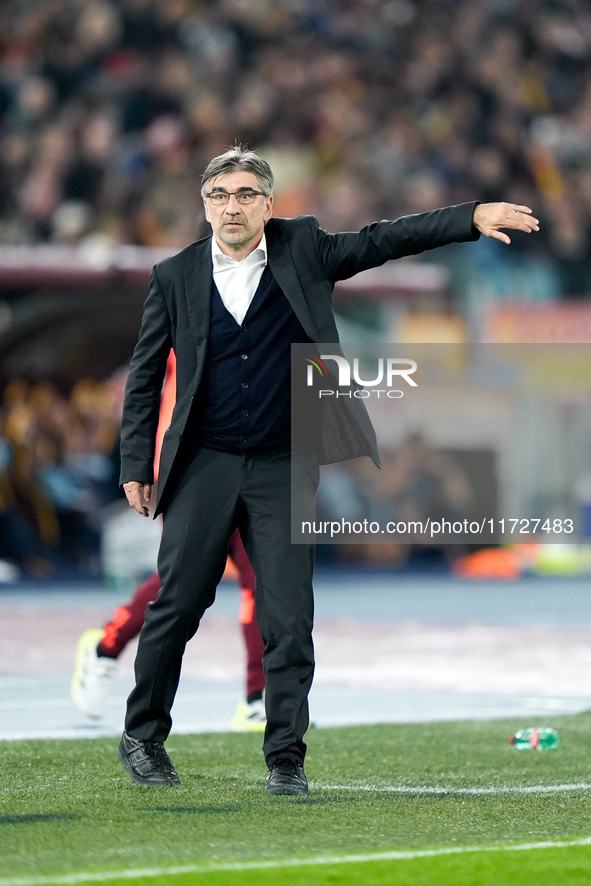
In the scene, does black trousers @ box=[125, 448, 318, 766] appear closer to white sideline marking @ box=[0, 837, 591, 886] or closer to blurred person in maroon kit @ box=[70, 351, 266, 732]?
white sideline marking @ box=[0, 837, 591, 886]

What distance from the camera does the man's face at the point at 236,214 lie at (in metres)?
4.80

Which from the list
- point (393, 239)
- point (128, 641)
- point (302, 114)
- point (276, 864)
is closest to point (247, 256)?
point (393, 239)

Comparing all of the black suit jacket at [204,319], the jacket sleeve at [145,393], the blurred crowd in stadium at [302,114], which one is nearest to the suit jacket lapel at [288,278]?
the black suit jacket at [204,319]

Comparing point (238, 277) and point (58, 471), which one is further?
point (58, 471)

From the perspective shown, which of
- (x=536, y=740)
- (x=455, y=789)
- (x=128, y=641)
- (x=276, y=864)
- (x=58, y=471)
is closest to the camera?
(x=276, y=864)

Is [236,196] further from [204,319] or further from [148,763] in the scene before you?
[148,763]

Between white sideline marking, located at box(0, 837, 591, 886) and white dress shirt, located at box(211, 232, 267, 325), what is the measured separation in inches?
70.7

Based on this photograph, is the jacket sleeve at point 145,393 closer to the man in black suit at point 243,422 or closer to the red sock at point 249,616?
the man in black suit at point 243,422

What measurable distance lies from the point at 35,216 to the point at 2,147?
129 centimetres

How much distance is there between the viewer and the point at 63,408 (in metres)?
15.4

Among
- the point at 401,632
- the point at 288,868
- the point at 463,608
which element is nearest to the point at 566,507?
the point at 463,608

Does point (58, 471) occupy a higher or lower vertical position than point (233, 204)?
lower

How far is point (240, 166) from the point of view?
4824mm

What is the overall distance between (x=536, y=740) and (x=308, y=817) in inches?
90.0
